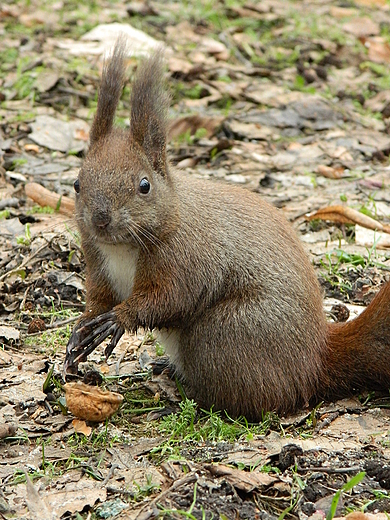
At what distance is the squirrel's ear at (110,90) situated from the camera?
404 cm

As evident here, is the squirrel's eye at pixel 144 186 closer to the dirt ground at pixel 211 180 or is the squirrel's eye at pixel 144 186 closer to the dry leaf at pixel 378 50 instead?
the dirt ground at pixel 211 180

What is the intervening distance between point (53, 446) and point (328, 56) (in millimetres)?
6764

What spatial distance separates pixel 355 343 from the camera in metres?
4.12

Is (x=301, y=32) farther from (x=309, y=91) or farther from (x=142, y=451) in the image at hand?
(x=142, y=451)

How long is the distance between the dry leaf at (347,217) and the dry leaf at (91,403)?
2505 mm

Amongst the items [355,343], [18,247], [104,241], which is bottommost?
[18,247]

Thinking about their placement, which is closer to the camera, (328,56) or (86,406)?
(86,406)

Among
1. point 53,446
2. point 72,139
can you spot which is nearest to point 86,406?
point 53,446

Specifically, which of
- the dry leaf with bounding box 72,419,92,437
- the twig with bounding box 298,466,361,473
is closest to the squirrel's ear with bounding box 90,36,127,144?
the dry leaf with bounding box 72,419,92,437

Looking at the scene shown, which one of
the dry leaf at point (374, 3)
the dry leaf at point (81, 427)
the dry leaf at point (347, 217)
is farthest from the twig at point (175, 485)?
the dry leaf at point (374, 3)

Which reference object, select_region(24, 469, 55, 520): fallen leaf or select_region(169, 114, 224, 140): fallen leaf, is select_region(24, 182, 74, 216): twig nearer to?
select_region(169, 114, 224, 140): fallen leaf

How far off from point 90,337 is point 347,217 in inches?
99.0

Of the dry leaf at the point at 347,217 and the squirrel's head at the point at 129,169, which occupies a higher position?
the squirrel's head at the point at 129,169

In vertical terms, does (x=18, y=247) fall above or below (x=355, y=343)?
below
